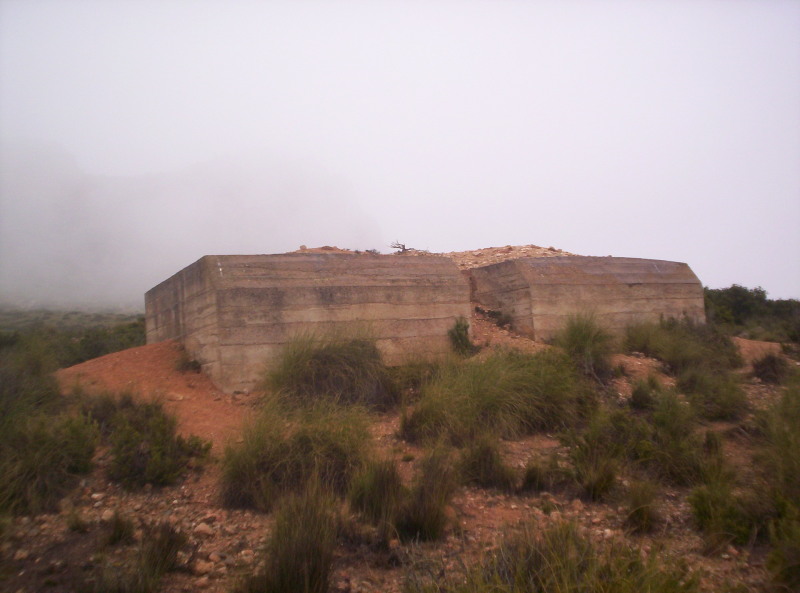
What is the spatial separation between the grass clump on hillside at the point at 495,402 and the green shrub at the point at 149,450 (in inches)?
108

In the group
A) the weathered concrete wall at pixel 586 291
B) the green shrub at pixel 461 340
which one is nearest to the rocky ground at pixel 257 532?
the green shrub at pixel 461 340

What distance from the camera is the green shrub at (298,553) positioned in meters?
4.21

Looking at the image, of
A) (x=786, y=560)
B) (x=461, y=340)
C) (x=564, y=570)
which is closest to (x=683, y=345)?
(x=461, y=340)

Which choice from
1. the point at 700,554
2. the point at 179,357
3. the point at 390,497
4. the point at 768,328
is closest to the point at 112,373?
the point at 179,357

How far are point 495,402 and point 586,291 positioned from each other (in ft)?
17.9

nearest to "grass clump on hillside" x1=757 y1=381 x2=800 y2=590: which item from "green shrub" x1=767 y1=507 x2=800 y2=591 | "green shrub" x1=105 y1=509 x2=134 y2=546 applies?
"green shrub" x1=767 y1=507 x2=800 y2=591

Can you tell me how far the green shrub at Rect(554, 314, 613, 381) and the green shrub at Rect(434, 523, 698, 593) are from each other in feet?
20.0

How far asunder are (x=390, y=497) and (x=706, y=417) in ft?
17.1

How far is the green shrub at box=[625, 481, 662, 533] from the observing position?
5.41 meters

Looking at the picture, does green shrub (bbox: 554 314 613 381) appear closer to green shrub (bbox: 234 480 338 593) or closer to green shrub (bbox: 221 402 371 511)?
green shrub (bbox: 221 402 371 511)

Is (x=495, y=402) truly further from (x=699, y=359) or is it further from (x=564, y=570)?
(x=699, y=359)

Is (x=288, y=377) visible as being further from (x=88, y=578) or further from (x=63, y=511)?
(x=88, y=578)

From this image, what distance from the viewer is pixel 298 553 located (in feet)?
14.4

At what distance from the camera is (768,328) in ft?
52.0
